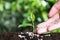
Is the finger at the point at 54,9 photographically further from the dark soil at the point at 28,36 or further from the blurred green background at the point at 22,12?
the dark soil at the point at 28,36

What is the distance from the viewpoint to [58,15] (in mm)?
1934

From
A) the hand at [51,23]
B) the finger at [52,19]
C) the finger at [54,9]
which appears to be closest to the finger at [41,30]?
the hand at [51,23]

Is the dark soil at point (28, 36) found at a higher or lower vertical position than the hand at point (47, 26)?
lower

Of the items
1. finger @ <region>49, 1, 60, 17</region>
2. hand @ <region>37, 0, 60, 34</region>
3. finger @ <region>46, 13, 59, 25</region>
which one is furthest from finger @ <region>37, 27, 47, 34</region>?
finger @ <region>49, 1, 60, 17</region>

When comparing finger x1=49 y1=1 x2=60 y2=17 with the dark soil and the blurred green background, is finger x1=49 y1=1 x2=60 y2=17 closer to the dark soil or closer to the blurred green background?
the blurred green background

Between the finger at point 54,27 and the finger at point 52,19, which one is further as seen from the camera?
the finger at point 52,19

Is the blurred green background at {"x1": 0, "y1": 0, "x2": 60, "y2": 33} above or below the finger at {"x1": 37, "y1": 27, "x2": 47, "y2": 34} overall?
above

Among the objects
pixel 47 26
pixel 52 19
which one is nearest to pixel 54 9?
pixel 52 19

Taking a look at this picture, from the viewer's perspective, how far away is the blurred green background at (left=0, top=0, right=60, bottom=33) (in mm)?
2061

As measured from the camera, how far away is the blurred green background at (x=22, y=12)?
2061 mm

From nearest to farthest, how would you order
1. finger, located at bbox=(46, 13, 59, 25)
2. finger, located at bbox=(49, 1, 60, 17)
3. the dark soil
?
the dark soil → finger, located at bbox=(46, 13, 59, 25) → finger, located at bbox=(49, 1, 60, 17)

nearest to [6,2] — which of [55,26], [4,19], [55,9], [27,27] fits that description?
[4,19]

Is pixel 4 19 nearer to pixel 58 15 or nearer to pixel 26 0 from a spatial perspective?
pixel 26 0

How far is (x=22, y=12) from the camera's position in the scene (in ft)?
7.06
